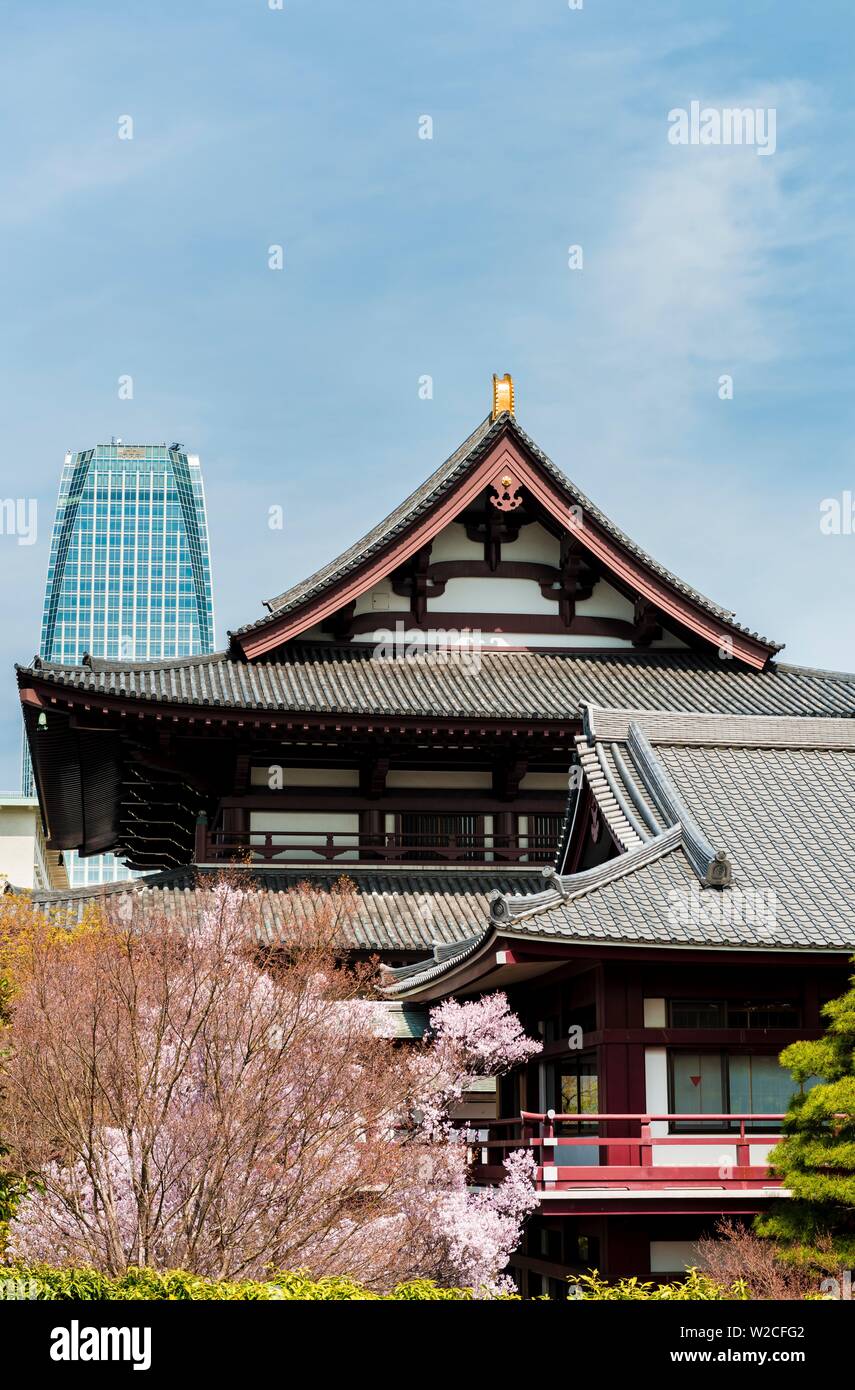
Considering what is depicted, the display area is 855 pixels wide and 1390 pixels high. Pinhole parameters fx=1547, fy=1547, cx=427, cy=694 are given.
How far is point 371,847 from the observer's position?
2734 cm

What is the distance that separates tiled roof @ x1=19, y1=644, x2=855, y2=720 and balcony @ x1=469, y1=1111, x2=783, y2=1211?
1023 centimetres

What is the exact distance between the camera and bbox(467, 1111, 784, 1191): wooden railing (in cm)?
1644

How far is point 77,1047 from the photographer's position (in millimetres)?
13836

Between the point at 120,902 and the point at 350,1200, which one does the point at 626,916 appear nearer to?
the point at 350,1200

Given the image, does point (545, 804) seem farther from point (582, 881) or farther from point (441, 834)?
point (582, 881)

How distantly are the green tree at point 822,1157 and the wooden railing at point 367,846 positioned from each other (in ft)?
41.1

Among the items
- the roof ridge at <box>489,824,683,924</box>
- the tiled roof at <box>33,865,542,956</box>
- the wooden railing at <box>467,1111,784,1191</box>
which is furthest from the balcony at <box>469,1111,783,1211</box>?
Result: the tiled roof at <box>33,865,542,956</box>

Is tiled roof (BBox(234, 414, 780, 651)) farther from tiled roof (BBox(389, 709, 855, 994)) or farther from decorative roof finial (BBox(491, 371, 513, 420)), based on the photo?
tiled roof (BBox(389, 709, 855, 994))

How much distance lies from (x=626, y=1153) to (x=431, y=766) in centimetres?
1205

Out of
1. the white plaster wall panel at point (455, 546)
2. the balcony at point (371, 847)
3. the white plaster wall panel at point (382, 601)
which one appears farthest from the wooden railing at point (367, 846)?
the white plaster wall panel at point (455, 546)

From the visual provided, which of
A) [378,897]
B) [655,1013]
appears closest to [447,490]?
[378,897]

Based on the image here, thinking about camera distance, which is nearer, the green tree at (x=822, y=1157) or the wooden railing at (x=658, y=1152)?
the green tree at (x=822, y=1157)

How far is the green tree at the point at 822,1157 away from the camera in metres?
14.3

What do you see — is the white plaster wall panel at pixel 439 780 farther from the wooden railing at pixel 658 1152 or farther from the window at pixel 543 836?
the wooden railing at pixel 658 1152
